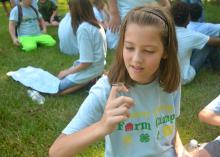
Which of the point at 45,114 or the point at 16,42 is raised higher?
the point at 45,114

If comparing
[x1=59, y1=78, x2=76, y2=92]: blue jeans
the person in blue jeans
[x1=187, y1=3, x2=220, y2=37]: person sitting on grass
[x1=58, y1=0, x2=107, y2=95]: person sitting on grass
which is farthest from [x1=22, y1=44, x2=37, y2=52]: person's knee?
the person in blue jeans

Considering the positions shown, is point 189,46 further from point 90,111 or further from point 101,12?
point 90,111

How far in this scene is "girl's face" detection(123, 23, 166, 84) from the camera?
5.80ft

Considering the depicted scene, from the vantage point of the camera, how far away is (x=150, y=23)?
179 centimetres

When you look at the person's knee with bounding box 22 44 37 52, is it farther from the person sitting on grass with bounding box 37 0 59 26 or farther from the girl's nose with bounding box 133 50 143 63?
the girl's nose with bounding box 133 50 143 63

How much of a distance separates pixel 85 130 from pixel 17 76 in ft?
10.8

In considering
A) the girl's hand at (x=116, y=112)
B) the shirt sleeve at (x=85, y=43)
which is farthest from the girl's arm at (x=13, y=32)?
the girl's hand at (x=116, y=112)

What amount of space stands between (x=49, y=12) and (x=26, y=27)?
183 cm

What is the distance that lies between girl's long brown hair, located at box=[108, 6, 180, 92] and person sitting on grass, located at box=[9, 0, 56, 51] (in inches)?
176

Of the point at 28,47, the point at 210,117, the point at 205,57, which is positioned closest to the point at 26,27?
the point at 28,47

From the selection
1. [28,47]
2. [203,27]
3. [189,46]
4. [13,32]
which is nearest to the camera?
[189,46]

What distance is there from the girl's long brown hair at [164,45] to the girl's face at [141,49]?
0.03m

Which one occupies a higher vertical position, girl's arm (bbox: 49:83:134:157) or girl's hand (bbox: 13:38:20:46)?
girl's arm (bbox: 49:83:134:157)

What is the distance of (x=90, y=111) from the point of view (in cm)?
178
